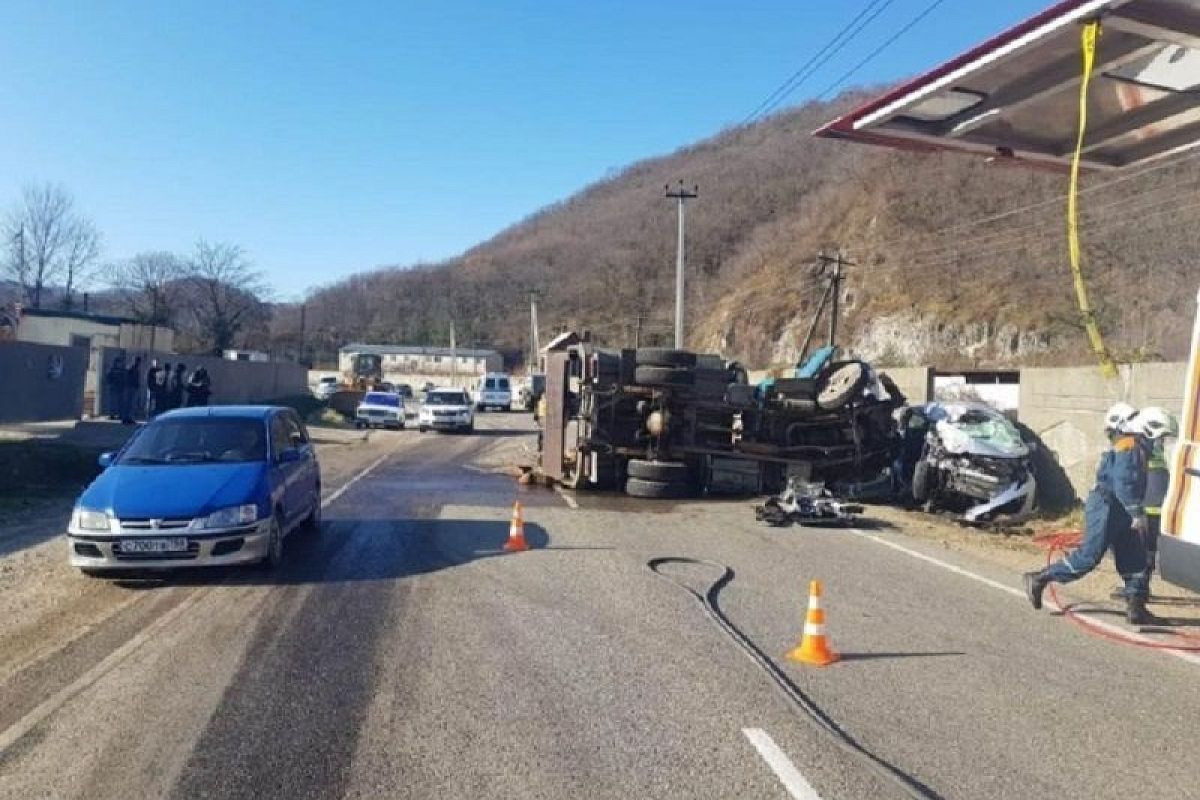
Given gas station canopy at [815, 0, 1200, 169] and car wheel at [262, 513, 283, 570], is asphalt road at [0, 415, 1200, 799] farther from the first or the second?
gas station canopy at [815, 0, 1200, 169]

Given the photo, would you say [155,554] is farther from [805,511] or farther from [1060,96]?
[805,511]

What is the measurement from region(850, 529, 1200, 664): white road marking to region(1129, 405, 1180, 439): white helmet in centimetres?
149

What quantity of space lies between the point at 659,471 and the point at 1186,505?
10.6 meters

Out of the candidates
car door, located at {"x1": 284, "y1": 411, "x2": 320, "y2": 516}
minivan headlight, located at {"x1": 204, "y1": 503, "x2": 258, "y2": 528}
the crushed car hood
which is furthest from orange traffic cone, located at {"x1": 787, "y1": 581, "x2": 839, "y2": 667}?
the crushed car hood

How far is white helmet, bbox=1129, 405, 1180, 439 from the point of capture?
814 cm

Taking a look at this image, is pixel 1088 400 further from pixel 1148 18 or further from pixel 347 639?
pixel 347 639

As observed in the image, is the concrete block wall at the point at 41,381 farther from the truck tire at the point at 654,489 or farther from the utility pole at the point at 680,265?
the utility pole at the point at 680,265

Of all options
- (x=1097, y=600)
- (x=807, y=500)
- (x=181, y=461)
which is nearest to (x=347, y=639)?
(x=181, y=461)

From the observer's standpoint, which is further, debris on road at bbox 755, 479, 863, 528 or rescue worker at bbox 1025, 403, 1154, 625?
debris on road at bbox 755, 479, 863, 528

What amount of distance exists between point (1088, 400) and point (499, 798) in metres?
12.4

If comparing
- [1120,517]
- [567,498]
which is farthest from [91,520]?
[567,498]

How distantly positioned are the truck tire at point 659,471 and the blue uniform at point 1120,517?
8693 mm

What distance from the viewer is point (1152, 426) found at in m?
8.18

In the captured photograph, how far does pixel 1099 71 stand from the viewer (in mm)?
7562
